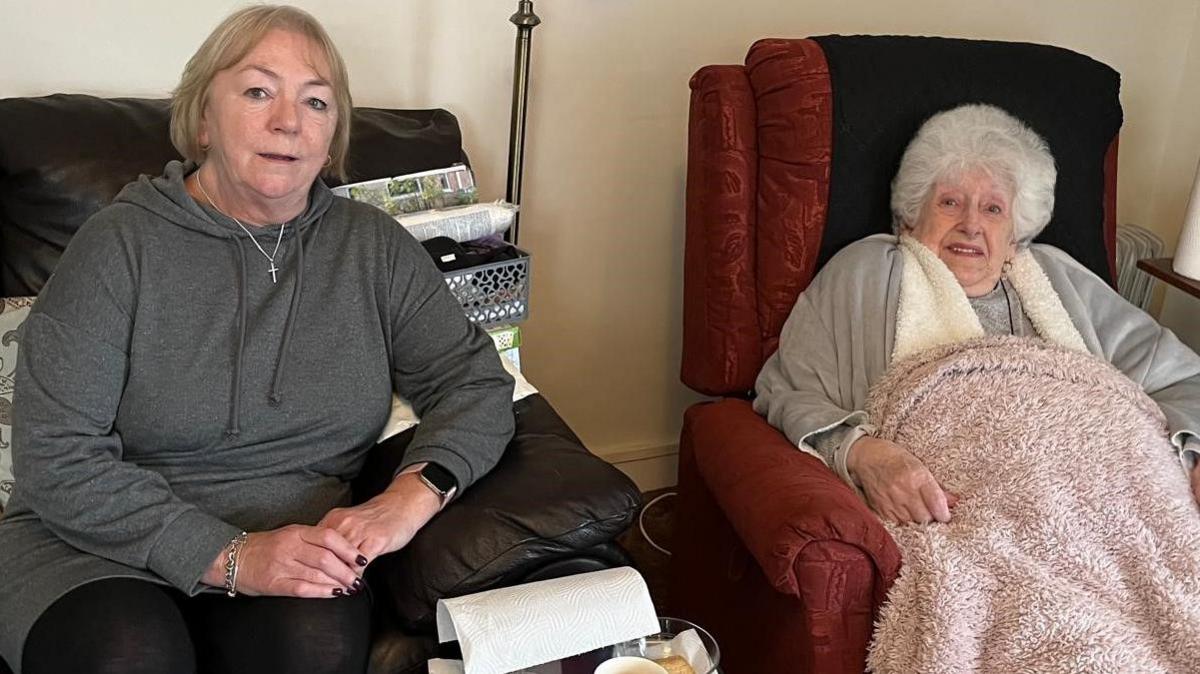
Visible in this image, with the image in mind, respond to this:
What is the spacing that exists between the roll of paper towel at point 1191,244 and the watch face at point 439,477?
152 cm

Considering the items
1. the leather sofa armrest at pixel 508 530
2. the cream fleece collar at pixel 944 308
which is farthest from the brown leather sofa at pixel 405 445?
the cream fleece collar at pixel 944 308

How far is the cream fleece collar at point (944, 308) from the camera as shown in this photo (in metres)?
1.91

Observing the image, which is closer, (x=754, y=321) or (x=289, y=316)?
(x=289, y=316)

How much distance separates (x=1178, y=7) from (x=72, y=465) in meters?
2.65

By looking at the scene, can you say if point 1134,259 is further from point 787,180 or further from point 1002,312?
point 787,180

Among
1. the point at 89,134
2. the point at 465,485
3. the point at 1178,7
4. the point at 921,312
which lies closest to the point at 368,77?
the point at 89,134

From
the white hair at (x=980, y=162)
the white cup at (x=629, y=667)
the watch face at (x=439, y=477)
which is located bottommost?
the white cup at (x=629, y=667)

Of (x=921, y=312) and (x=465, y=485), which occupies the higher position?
(x=921, y=312)

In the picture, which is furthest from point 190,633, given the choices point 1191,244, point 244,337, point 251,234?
point 1191,244

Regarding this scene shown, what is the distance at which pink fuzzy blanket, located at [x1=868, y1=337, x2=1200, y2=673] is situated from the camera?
1.42 meters

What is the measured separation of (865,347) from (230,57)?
1104mm

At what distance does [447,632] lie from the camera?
1.32 m

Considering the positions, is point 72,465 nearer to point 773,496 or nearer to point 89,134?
point 89,134

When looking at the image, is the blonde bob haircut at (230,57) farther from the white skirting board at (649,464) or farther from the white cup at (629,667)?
the white skirting board at (649,464)
